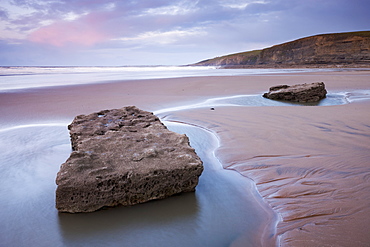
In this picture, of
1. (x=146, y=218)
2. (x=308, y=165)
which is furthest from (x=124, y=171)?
(x=308, y=165)

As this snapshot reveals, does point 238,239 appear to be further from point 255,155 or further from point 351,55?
point 351,55

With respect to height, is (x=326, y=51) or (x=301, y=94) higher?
(x=326, y=51)

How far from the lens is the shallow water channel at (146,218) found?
1.91 m

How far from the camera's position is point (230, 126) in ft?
15.7

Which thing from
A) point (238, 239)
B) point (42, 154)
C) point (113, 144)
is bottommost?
point (238, 239)

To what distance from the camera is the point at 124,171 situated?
2297 mm

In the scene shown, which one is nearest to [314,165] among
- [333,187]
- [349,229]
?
[333,187]

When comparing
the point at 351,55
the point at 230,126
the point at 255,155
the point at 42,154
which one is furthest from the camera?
the point at 351,55

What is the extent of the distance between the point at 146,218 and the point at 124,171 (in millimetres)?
439

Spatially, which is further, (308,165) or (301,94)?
(301,94)

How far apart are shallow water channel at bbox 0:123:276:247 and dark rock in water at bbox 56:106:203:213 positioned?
97 millimetres

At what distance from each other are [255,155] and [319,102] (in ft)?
17.9

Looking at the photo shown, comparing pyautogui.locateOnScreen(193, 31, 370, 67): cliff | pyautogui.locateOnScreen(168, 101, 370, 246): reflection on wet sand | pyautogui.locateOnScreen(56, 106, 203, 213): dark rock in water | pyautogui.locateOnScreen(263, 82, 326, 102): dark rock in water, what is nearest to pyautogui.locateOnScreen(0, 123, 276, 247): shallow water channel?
pyautogui.locateOnScreen(56, 106, 203, 213): dark rock in water

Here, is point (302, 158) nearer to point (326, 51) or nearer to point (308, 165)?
point (308, 165)
